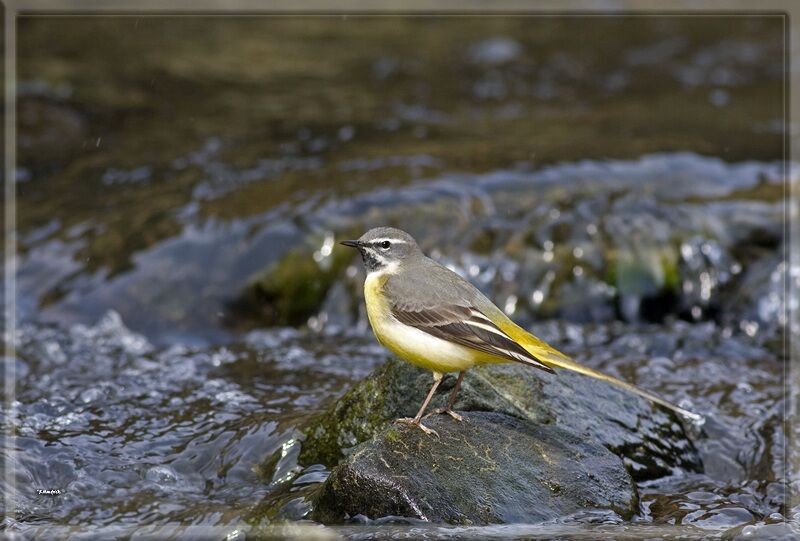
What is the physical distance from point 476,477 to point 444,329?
0.94 meters

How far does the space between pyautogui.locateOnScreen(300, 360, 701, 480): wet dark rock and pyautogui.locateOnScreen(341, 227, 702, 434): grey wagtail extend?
370 millimetres

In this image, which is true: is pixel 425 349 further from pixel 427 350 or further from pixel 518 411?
pixel 518 411

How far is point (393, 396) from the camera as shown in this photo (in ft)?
21.7

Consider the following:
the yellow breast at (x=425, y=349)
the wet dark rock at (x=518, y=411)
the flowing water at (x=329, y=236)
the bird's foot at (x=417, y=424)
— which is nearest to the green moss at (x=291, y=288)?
the flowing water at (x=329, y=236)

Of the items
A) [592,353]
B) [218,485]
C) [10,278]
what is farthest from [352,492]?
[10,278]

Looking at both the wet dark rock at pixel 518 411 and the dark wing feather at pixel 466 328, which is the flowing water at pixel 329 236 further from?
the dark wing feather at pixel 466 328

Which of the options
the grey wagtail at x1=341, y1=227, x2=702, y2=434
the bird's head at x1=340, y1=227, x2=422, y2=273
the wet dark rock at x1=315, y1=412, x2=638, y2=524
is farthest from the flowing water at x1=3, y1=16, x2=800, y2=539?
the bird's head at x1=340, y1=227, x2=422, y2=273

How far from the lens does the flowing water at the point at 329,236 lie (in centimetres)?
687

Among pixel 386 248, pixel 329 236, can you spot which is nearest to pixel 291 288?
pixel 329 236

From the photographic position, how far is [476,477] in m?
5.71

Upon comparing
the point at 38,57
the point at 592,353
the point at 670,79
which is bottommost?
the point at 592,353

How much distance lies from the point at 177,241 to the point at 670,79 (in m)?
10.2

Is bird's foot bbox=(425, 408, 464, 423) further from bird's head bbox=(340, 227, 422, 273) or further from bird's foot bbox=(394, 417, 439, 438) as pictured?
bird's head bbox=(340, 227, 422, 273)

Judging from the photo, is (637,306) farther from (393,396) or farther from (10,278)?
(10,278)
